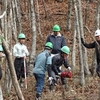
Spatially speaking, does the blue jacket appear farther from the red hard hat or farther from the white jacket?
the white jacket

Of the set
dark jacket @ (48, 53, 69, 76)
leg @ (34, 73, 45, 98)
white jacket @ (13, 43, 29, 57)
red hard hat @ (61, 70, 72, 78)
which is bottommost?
leg @ (34, 73, 45, 98)

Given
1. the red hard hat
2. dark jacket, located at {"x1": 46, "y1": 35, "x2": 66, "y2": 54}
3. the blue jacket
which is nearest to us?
the red hard hat

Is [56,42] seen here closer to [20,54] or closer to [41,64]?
[20,54]

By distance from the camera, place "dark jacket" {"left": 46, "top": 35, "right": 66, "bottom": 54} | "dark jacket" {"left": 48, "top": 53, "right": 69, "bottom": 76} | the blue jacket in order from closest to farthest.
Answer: the blue jacket
"dark jacket" {"left": 48, "top": 53, "right": 69, "bottom": 76}
"dark jacket" {"left": 46, "top": 35, "right": 66, "bottom": 54}

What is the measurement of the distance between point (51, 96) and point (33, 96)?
64 cm

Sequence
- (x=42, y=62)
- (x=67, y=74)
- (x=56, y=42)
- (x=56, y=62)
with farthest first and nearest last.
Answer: (x=56, y=42) → (x=56, y=62) → (x=42, y=62) → (x=67, y=74)

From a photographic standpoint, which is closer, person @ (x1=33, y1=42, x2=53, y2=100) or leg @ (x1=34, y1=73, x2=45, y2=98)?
person @ (x1=33, y1=42, x2=53, y2=100)

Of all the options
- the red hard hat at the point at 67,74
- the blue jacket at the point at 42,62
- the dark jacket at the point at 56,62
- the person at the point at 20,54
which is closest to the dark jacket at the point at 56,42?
the person at the point at 20,54

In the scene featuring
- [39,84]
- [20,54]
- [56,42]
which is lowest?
[39,84]

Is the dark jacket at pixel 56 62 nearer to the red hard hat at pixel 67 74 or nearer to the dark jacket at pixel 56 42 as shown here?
the red hard hat at pixel 67 74

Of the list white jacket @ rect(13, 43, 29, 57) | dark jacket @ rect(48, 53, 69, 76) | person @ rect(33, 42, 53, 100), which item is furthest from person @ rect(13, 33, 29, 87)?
dark jacket @ rect(48, 53, 69, 76)

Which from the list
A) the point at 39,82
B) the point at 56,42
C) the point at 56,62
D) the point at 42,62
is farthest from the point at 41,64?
the point at 56,42

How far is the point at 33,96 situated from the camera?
10078 millimetres

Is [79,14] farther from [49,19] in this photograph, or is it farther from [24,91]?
[49,19]
